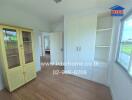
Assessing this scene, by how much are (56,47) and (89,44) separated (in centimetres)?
204

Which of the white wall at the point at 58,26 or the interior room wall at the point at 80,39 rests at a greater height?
A: the white wall at the point at 58,26

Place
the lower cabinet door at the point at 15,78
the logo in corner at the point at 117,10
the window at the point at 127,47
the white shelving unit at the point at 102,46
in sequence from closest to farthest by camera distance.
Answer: the window at the point at 127,47 → the logo in corner at the point at 117,10 → the lower cabinet door at the point at 15,78 → the white shelving unit at the point at 102,46

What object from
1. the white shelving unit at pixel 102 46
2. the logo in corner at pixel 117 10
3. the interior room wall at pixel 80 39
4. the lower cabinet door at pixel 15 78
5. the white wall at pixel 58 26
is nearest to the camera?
the logo in corner at pixel 117 10

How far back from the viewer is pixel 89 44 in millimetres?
2699

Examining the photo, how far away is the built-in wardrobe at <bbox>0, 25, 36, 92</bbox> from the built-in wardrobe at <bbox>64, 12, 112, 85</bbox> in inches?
61.7

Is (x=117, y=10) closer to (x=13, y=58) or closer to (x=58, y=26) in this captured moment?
(x=58, y=26)

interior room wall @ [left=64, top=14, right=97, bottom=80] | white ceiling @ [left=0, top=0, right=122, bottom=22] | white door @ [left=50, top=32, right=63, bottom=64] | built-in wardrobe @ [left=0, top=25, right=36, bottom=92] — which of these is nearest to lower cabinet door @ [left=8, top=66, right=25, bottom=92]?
built-in wardrobe @ [left=0, top=25, right=36, bottom=92]

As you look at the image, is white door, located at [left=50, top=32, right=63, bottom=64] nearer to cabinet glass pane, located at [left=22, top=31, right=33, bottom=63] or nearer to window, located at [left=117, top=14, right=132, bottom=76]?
cabinet glass pane, located at [left=22, top=31, right=33, bottom=63]

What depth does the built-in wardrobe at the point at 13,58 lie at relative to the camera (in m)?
1.97

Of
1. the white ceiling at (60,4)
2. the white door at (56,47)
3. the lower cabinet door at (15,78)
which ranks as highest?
the white ceiling at (60,4)

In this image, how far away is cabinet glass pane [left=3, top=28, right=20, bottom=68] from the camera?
209 centimetres

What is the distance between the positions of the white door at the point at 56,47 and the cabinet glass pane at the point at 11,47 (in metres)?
2.13

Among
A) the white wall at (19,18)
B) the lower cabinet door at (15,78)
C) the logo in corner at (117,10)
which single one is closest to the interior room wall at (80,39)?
the logo in corner at (117,10)

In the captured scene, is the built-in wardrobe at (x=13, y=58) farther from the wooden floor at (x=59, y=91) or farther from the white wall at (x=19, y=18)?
the white wall at (x=19, y=18)
